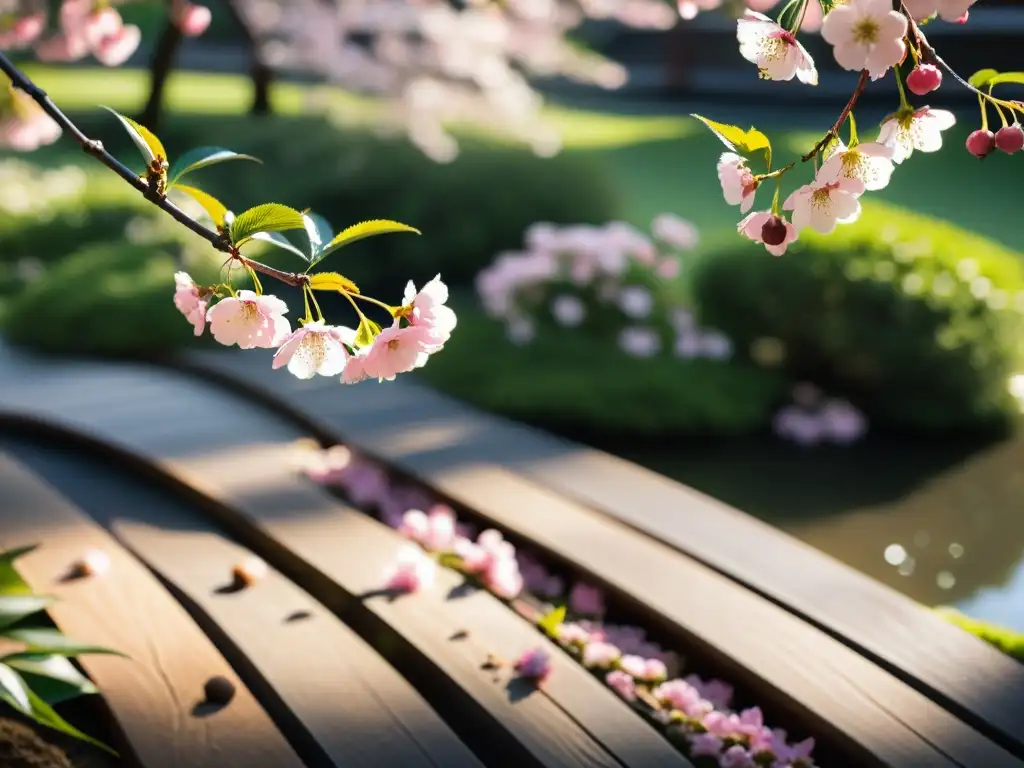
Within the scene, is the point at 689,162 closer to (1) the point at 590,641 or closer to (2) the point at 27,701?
A: (1) the point at 590,641

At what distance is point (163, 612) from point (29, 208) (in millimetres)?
5821

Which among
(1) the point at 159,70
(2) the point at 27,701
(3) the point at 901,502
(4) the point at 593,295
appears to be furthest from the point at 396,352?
(1) the point at 159,70

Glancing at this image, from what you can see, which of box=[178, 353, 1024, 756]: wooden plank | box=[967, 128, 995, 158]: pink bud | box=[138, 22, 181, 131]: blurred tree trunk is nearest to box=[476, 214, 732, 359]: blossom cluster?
box=[178, 353, 1024, 756]: wooden plank

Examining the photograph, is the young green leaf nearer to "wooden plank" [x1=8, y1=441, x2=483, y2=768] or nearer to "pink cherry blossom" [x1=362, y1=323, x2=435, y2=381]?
"pink cherry blossom" [x1=362, y1=323, x2=435, y2=381]

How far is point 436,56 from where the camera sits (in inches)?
302

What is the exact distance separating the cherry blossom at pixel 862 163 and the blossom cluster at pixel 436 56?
18.8ft

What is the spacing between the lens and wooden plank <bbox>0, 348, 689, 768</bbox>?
193 cm

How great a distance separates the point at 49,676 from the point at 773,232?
4.45 ft

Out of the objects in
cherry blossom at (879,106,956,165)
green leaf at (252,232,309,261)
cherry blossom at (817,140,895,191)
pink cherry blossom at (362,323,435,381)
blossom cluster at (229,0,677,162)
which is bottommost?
pink cherry blossom at (362,323,435,381)

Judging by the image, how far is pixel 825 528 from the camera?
3584 mm

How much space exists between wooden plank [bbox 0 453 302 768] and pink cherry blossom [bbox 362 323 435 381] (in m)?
0.79

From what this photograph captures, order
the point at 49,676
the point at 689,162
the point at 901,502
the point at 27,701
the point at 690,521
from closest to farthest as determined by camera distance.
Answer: the point at 27,701 < the point at 49,676 < the point at 690,521 < the point at 901,502 < the point at 689,162

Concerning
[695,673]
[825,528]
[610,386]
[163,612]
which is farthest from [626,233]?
[163,612]

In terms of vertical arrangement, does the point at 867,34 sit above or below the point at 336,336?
above
